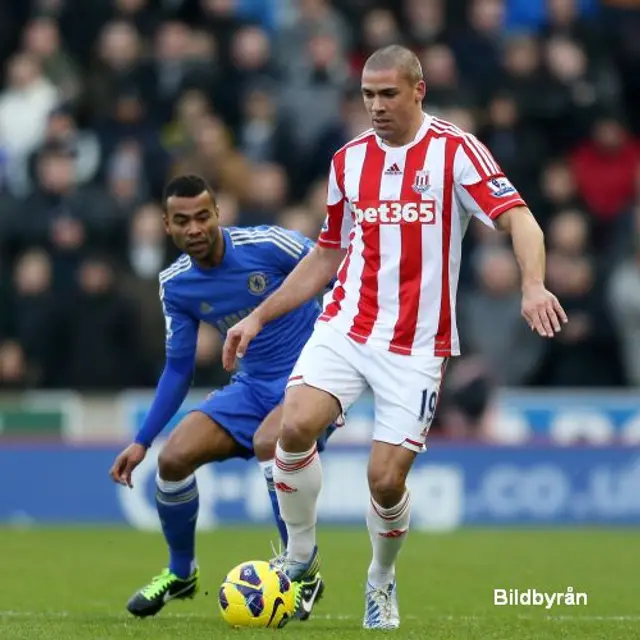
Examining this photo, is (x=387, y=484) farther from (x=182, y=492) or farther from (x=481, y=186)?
(x=182, y=492)

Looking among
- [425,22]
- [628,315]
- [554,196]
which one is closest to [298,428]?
[628,315]

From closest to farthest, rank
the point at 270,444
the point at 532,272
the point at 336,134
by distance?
the point at 532,272 → the point at 270,444 → the point at 336,134

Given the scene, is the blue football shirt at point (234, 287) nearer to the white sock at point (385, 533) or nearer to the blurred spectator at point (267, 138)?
the white sock at point (385, 533)

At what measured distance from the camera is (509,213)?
7.83 meters

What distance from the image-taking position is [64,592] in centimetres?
1038

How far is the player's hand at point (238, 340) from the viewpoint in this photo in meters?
8.17

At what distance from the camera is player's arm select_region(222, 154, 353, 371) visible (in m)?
8.35

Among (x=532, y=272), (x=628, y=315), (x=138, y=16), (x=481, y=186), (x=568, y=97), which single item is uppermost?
(x=138, y=16)

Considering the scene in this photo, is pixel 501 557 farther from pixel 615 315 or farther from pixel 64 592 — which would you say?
pixel 615 315

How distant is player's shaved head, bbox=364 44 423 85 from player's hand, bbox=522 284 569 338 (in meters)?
1.29

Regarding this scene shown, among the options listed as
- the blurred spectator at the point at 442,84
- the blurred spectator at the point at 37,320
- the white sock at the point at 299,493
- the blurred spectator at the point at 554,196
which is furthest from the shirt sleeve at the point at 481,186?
the blurred spectator at the point at 442,84

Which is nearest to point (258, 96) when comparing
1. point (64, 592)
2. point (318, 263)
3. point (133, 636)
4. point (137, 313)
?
point (137, 313)

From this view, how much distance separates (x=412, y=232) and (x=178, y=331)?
6.05 feet

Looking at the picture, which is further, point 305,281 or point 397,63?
point 305,281
